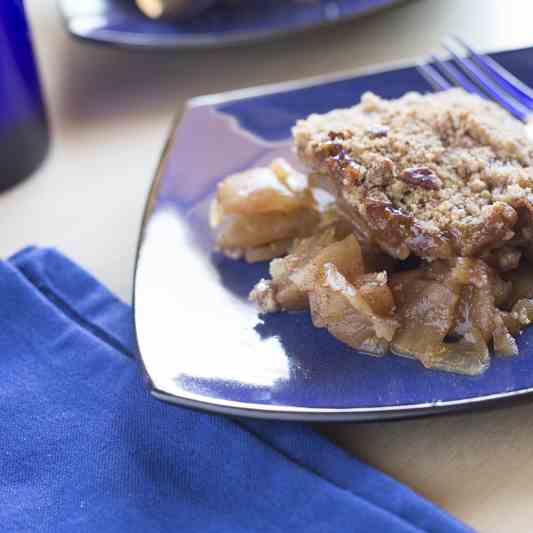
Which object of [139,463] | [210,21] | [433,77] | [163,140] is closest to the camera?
[139,463]

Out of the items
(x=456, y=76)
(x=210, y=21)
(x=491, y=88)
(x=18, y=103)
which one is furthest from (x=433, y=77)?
A: (x=18, y=103)

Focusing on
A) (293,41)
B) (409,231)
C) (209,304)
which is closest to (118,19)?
(293,41)

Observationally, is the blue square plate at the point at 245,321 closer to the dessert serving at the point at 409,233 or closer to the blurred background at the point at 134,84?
the dessert serving at the point at 409,233

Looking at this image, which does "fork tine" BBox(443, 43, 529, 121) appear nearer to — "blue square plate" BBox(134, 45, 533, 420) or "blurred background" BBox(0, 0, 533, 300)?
"blue square plate" BBox(134, 45, 533, 420)

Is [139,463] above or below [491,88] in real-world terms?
below

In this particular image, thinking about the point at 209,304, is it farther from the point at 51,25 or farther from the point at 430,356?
the point at 51,25

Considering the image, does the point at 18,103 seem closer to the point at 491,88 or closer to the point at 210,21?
the point at 210,21
